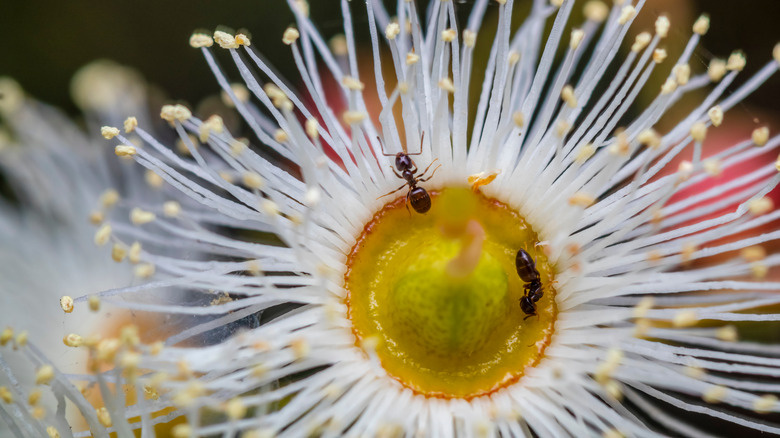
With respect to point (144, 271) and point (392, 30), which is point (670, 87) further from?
point (144, 271)

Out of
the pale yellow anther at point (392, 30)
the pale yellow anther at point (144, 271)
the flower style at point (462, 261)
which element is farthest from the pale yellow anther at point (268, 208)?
the pale yellow anther at point (392, 30)

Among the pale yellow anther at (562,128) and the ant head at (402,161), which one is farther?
the ant head at (402,161)

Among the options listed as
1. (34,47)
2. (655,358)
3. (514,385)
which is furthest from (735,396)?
(34,47)

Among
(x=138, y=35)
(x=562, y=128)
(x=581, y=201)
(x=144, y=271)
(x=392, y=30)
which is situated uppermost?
(x=138, y=35)

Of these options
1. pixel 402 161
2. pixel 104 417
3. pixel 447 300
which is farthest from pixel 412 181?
pixel 104 417

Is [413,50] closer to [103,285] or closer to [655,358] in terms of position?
[655,358]

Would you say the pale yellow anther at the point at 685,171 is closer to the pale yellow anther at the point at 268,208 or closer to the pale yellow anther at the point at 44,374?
the pale yellow anther at the point at 268,208

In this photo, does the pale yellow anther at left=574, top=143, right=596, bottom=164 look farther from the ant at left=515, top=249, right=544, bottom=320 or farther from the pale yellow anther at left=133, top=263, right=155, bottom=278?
the pale yellow anther at left=133, top=263, right=155, bottom=278

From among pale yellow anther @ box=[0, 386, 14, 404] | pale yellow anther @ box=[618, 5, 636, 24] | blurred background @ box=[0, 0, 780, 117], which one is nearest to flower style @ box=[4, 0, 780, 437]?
pale yellow anther @ box=[618, 5, 636, 24]
